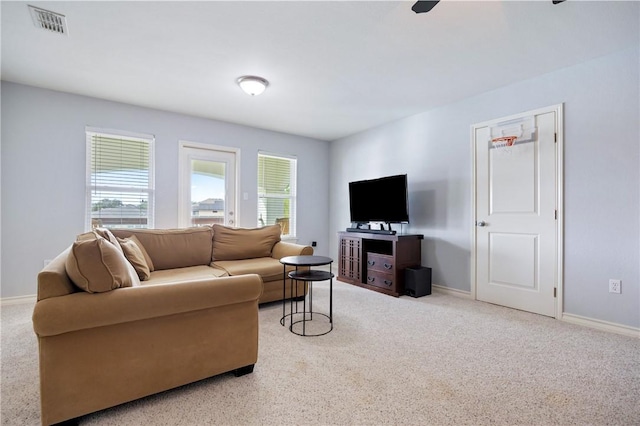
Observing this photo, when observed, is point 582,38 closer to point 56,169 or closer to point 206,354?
point 206,354

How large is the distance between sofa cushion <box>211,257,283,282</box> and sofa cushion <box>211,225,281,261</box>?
0.48ft

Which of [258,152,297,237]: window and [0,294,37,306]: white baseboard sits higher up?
[258,152,297,237]: window

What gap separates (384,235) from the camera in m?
3.93

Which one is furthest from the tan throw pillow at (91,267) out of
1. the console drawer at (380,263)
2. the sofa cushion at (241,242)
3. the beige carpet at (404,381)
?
the console drawer at (380,263)

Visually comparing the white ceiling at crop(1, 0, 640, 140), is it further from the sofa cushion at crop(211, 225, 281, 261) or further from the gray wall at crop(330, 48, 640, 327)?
the sofa cushion at crop(211, 225, 281, 261)

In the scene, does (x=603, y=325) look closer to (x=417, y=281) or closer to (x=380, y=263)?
(x=417, y=281)

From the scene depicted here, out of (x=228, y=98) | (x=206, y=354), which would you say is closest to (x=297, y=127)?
(x=228, y=98)

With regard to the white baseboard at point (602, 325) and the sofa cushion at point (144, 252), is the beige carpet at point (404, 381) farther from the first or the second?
the sofa cushion at point (144, 252)

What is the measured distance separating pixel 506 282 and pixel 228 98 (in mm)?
3924

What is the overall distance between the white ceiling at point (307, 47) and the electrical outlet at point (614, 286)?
6.60 ft

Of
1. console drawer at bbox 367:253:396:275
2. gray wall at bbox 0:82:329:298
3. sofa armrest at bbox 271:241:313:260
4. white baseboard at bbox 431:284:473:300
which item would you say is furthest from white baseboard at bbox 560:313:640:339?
gray wall at bbox 0:82:329:298

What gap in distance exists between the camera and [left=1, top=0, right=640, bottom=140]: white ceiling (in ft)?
7.02

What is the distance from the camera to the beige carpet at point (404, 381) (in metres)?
1.50

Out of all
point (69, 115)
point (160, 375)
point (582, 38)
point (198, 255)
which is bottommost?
point (160, 375)
